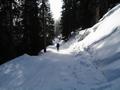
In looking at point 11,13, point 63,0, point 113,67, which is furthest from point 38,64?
point 63,0

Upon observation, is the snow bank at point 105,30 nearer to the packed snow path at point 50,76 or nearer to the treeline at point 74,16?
the packed snow path at point 50,76

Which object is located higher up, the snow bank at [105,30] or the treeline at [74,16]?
the snow bank at [105,30]

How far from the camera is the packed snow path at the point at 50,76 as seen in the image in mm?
10969

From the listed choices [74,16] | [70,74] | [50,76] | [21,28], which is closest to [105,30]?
[70,74]

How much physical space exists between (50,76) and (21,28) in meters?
21.3

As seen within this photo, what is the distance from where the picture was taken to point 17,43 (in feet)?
103

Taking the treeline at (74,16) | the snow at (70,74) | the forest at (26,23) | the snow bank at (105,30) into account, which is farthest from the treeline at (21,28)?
the snow at (70,74)

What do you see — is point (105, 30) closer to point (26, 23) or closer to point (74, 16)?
point (26, 23)

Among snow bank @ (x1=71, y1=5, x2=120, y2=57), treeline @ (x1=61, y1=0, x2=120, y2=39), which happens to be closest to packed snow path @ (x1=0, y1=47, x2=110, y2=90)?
snow bank @ (x1=71, y1=5, x2=120, y2=57)

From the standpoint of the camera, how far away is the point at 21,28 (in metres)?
33.2

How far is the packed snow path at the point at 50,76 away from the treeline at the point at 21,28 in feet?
32.8

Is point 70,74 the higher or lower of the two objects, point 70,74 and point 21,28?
the higher

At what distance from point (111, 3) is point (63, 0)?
24.9 meters

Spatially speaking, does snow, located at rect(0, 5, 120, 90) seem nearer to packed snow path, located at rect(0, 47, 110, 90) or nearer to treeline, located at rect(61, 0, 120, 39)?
packed snow path, located at rect(0, 47, 110, 90)
